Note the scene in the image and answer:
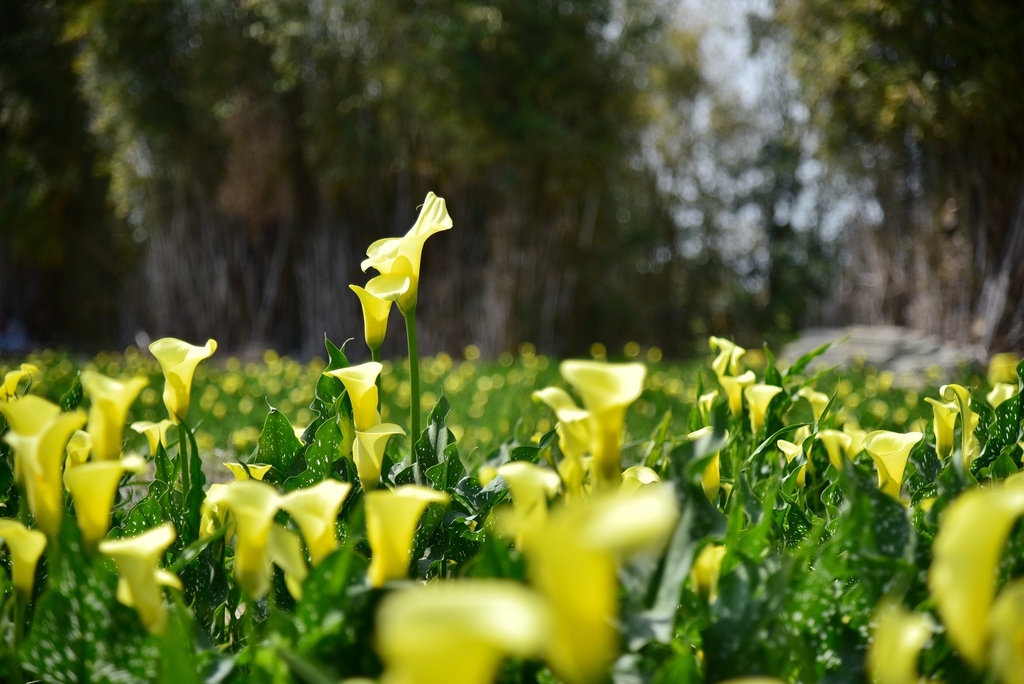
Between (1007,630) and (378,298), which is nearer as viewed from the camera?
(1007,630)

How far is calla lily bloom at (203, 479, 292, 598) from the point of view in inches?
19.3

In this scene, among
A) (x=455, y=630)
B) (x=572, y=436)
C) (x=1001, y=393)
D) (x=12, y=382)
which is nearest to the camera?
(x=455, y=630)

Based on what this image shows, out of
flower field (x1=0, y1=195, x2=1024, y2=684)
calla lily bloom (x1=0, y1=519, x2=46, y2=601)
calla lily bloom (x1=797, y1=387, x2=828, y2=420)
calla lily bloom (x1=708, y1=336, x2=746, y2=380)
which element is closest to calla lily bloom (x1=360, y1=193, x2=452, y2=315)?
flower field (x1=0, y1=195, x2=1024, y2=684)

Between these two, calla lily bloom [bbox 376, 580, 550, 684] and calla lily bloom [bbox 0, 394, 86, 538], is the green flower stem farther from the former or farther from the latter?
calla lily bloom [bbox 376, 580, 550, 684]

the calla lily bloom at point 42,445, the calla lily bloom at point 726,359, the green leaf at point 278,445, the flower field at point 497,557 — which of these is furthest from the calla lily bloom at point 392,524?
the calla lily bloom at point 726,359

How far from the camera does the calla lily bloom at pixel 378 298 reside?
73 centimetres

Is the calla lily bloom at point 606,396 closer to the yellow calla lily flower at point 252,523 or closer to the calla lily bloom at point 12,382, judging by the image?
the yellow calla lily flower at point 252,523

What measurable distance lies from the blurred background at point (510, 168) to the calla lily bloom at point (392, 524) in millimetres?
4904

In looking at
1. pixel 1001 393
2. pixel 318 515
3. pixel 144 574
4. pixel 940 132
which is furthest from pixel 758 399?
pixel 940 132


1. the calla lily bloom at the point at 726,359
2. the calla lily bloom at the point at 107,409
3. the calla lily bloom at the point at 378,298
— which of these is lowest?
the calla lily bloom at the point at 726,359

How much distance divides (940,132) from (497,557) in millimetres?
5148

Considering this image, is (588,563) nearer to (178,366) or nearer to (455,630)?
(455,630)

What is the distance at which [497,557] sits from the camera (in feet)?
1.57

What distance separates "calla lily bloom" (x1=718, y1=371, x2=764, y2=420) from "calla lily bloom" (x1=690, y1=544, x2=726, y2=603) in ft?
1.35
